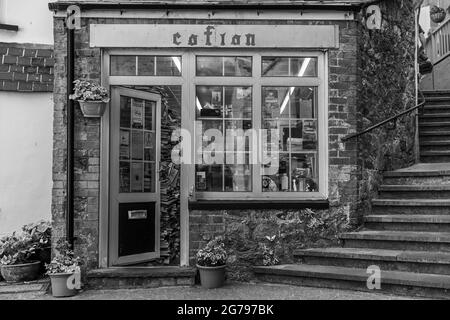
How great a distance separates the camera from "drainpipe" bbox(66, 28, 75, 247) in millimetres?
5711

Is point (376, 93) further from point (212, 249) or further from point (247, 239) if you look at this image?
point (212, 249)

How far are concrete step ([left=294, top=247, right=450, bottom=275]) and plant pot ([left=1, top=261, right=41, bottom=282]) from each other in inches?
121

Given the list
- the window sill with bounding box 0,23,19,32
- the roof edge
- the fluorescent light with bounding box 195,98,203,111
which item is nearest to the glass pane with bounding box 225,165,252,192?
the fluorescent light with bounding box 195,98,203,111

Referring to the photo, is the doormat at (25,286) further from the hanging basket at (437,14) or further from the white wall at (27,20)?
the hanging basket at (437,14)

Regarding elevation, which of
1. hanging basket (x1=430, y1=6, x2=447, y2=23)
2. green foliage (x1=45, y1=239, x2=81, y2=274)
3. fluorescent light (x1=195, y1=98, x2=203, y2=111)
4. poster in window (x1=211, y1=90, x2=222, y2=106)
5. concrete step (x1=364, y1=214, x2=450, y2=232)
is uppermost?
hanging basket (x1=430, y1=6, x2=447, y2=23)

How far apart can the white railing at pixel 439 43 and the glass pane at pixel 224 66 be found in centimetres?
725

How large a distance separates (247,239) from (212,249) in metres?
0.54

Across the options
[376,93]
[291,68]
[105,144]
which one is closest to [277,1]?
[291,68]

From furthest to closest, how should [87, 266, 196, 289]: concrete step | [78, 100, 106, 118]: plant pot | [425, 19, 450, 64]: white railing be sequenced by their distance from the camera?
[425, 19, 450, 64]: white railing → [78, 100, 106, 118]: plant pot → [87, 266, 196, 289]: concrete step

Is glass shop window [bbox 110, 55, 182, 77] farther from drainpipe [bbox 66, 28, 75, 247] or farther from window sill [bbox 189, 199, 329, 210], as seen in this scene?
window sill [bbox 189, 199, 329, 210]

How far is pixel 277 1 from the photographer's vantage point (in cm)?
597

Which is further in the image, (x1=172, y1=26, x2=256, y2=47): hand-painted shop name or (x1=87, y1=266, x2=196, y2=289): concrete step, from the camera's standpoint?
(x1=172, y1=26, x2=256, y2=47): hand-painted shop name

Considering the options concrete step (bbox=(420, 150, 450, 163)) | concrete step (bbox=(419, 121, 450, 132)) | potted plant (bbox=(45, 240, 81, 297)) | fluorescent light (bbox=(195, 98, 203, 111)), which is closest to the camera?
potted plant (bbox=(45, 240, 81, 297))

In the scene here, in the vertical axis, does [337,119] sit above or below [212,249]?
above
